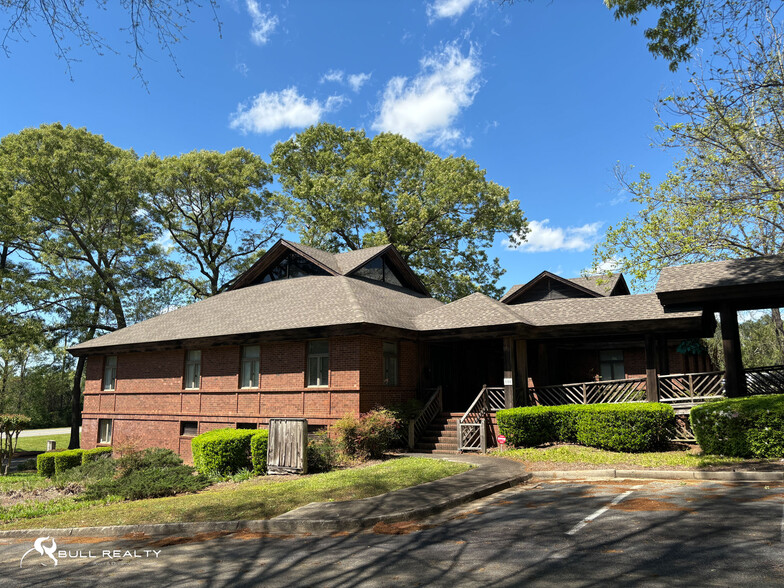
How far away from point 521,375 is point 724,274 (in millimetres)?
7691

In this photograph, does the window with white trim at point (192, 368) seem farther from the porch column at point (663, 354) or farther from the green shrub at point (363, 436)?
the porch column at point (663, 354)

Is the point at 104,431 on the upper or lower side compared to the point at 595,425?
lower

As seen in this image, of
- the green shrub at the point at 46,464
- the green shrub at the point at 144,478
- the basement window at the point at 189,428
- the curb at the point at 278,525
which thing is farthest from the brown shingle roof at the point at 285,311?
the curb at the point at 278,525

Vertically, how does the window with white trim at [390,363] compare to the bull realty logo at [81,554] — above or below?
above

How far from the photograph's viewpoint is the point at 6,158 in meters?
34.1

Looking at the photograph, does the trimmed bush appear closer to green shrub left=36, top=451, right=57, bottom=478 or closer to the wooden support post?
green shrub left=36, top=451, right=57, bottom=478

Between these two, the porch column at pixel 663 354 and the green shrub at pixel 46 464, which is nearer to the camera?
the green shrub at pixel 46 464

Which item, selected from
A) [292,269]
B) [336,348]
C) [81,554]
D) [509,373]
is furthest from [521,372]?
[81,554]

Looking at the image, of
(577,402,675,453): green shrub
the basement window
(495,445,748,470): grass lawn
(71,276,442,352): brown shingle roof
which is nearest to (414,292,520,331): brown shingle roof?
(71,276,442,352): brown shingle roof

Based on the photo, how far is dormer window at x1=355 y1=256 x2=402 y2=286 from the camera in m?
27.7

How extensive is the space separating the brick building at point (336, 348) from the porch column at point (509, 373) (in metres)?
0.05

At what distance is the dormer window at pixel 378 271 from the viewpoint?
27.7 meters

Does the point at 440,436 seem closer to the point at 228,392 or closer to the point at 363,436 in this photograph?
the point at 363,436

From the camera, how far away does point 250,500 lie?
1060 centimetres
